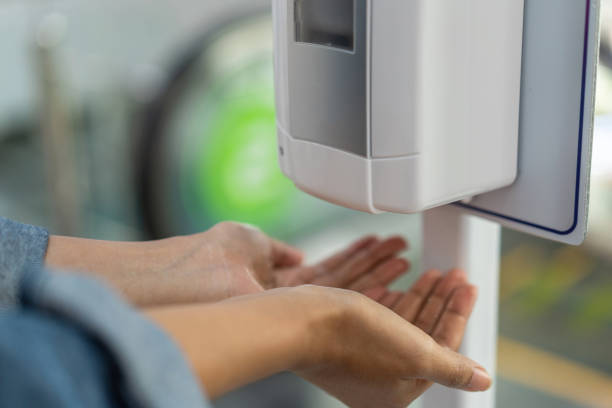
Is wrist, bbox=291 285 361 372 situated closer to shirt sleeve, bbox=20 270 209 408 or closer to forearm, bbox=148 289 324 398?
forearm, bbox=148 289 324 398

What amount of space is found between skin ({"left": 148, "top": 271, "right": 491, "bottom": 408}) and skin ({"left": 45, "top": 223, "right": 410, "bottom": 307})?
0.13 meters

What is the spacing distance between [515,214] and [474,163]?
10cm

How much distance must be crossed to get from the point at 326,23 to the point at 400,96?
0.09m

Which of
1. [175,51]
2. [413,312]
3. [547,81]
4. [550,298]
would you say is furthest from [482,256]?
[175,51]

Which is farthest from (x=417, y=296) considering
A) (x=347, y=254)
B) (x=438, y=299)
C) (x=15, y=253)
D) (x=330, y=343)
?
(x=15, y=253)

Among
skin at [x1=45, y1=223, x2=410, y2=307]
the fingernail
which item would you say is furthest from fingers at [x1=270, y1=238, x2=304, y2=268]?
the fingernail

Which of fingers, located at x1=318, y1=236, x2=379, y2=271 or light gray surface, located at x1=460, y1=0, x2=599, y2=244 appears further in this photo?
fingers, located at x1=318, y1=236, x2=379, y2=271

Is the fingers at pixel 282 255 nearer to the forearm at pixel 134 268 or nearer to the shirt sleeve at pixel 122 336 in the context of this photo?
the forearm at pixel 134 268

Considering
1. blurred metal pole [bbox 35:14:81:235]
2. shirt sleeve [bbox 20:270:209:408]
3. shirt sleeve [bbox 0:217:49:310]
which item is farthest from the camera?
blurred metal pole [bbox 35:14:81:235]

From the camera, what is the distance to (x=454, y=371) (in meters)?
0.64

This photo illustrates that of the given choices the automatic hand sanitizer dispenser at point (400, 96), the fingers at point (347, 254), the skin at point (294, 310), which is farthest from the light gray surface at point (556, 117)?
the fingers at point (347, 254)

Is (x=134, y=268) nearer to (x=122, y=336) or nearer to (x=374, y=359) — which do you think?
(x=374, y=359)

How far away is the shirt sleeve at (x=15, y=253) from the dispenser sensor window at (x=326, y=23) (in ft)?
0.97

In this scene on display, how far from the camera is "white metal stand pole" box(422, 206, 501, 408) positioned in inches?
31.4
